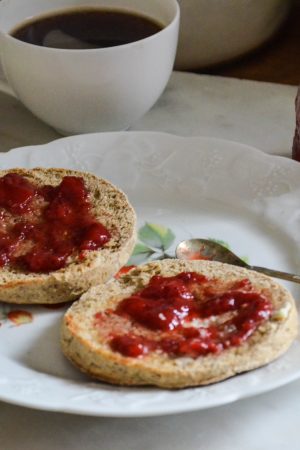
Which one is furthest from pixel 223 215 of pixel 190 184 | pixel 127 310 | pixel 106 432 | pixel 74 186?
pixel 106 432

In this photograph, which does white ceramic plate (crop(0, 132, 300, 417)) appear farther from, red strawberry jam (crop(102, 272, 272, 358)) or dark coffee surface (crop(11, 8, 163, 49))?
dark coffee surface (crop(11, 8, 163, 49))

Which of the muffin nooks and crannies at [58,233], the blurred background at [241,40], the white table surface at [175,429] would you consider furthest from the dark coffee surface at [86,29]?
the white table surface at [175,429]

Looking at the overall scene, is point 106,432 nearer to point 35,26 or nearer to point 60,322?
point 60,322

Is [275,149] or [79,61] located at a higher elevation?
[79,61]

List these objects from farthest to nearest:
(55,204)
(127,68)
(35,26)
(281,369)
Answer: (35,26), (127,68), (55,204), (281,369)

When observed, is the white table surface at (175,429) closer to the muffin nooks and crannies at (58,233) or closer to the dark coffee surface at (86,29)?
the muffin nooks and crannies at (58,233)

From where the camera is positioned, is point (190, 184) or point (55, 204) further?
point (190, 184)

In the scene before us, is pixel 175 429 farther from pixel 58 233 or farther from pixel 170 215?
pixel 170 215

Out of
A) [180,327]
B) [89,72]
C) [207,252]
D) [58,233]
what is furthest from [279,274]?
[89,72]
